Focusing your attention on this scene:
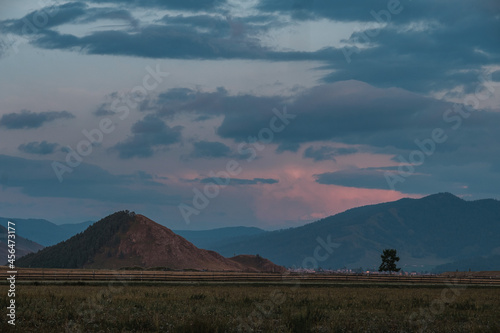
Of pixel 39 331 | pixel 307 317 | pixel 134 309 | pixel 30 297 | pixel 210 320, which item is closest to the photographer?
pixel 39 331

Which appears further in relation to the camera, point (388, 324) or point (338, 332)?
point (388, 324)

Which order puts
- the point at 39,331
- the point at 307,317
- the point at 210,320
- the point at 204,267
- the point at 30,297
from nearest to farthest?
the point at 39,331 → the point at 210,320 → the point at 307,317 → the point at 30,297 → the point at 204,267

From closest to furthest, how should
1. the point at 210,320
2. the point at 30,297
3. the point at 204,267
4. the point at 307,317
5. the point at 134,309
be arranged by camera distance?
1. the point at 210,320
2. the point at 307,317
3. the point at 134,309
4. the point at 30,297
5. the point at 204,267

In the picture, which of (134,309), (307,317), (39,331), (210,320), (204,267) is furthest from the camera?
(204,267)

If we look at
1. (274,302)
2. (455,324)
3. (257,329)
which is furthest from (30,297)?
(455,324)

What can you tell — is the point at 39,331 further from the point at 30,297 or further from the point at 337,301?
the point at 337,301

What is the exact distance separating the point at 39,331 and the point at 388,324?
1811 cm

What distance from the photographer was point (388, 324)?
32781 millimetres

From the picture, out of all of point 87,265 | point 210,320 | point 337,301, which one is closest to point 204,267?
point 87,265

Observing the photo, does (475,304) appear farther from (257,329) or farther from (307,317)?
(257,329)

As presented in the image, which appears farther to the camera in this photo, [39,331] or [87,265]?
[87,265]

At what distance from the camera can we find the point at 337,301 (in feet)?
145

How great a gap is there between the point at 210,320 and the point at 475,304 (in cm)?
2147

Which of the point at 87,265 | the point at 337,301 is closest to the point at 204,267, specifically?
the point at 87,265
